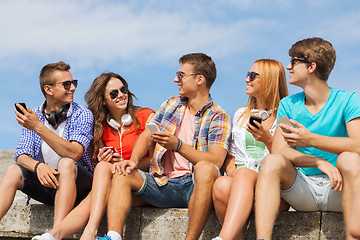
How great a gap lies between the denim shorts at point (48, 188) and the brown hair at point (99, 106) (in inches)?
16.1

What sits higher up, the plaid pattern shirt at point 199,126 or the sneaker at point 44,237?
the plaid pattern shirt at point 199,126

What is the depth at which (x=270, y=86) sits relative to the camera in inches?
220

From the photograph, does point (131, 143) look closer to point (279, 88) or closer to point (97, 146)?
point (97, 146)

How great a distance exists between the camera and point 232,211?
14.4 feet

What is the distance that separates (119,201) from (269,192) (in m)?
1.45

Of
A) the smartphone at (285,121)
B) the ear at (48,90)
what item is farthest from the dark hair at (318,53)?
the ear at (48,90)

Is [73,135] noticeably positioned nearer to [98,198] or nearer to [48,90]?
[48,90]

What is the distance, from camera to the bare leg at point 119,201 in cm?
492

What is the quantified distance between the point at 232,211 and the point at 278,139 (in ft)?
2.75

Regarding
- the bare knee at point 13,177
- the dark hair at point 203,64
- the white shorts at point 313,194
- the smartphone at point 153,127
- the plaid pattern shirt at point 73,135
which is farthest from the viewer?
the dark hair at point 203,64

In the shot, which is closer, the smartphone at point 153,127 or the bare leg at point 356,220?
the bare leg at point 356,220

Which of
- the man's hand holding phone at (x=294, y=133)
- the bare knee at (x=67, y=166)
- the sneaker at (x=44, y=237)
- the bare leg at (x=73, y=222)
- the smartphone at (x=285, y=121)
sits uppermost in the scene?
the smartphone at (x=285, y=121)

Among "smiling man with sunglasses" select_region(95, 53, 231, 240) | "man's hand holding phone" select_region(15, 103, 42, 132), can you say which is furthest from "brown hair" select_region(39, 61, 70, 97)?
"smiling man with sunglasses" select_region(95, 53, 231, 240)

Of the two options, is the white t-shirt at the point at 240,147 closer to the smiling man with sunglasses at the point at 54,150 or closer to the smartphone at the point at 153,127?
the smartphone at the point at 153,127
